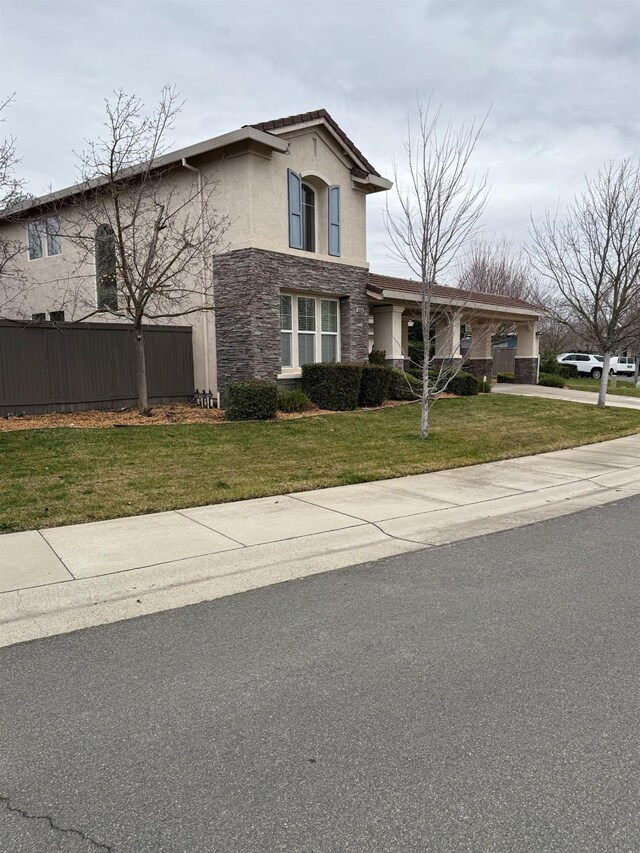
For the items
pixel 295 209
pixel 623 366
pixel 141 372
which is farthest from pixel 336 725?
pixel 623 366

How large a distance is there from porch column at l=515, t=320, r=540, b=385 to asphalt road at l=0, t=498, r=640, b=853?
85.6 ft

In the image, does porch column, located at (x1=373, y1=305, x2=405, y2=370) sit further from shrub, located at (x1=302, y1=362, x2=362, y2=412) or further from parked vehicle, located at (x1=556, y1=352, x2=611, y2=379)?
parked vehicle, located at (x1=556, y1=352, x2=611, y2=379)

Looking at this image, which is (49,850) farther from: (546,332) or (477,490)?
(546,332)

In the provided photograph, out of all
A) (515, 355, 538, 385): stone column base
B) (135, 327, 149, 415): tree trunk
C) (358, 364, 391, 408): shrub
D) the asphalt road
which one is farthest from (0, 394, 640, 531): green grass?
(515, 355, 538, 385): stone column base

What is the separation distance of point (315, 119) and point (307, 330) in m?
5.71

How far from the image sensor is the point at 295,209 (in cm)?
1686

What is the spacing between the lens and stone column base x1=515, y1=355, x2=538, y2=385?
29500 mm

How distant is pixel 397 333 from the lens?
21.2m

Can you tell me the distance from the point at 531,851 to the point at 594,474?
8.52m

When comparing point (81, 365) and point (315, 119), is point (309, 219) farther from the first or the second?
point (81, 365)

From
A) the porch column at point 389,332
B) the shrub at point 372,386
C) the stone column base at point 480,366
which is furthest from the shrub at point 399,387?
the stone column base at point 480,366

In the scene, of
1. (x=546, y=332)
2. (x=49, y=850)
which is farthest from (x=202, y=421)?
(x=546, y=332)

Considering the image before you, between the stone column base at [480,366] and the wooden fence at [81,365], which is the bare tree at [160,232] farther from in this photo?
the stone column base at [480,366]

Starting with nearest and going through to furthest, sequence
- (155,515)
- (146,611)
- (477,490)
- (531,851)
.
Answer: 1. (531,851)
2. (146,611)
3. (155,515)
4. (477,490)
